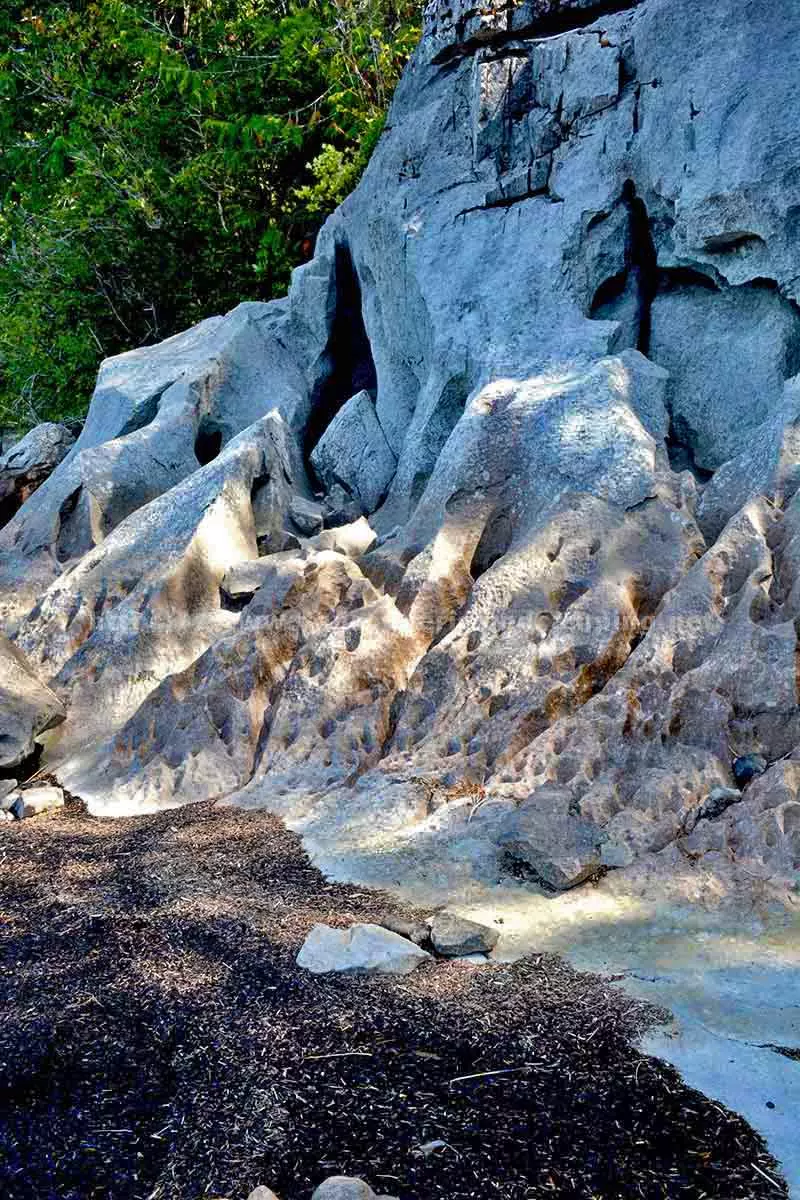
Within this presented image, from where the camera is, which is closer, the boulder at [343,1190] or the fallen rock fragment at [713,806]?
the boulder at [343,1190]

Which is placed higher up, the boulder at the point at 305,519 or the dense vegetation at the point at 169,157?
the dense vegetation at the point at 169,157

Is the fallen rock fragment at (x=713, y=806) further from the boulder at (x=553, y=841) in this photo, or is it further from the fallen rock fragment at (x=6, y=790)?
the fallen rock fragment at (x=6, y=790)

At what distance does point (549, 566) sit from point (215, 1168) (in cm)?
551

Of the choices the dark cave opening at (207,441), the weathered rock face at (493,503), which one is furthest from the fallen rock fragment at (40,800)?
the dark cave opening at (207,441)

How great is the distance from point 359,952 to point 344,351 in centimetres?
1180

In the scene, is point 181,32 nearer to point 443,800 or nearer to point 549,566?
point 549,566

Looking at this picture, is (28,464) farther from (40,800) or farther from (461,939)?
(461,939)

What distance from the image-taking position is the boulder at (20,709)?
885cm

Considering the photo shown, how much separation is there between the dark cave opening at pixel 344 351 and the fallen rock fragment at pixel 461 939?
35.4 ft

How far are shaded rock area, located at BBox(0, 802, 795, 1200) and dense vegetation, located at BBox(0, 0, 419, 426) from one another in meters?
13.9

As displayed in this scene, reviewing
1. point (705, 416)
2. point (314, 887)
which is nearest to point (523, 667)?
point (314, 887)

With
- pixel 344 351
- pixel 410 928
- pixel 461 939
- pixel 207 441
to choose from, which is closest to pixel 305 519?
pixel 207 441

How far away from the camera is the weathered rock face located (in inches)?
261

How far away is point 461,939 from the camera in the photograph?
16.5 feet
